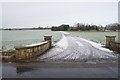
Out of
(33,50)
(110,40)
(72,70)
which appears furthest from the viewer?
(110,40)

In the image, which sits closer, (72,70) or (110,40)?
(72,70)

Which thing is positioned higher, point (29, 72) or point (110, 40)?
point (110, 40)

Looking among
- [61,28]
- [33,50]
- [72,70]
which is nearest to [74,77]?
[72,70]

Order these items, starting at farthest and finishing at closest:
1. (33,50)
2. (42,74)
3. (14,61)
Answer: (33,50), (14,61), (42,74)

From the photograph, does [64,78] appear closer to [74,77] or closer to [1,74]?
[74,77]

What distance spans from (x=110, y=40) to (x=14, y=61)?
10.2 m

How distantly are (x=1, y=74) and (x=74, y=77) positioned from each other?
303cm

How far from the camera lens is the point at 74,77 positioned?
578 cm

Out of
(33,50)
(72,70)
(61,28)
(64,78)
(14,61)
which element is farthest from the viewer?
(61,28)

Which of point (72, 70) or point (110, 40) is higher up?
point (110, 40)

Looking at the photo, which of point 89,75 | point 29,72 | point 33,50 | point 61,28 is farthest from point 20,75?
point 61,28

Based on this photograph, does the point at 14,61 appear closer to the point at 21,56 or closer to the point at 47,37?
the point at 21,56

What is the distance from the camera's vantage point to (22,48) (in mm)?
9102

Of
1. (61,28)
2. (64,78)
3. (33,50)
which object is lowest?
(64,78)
